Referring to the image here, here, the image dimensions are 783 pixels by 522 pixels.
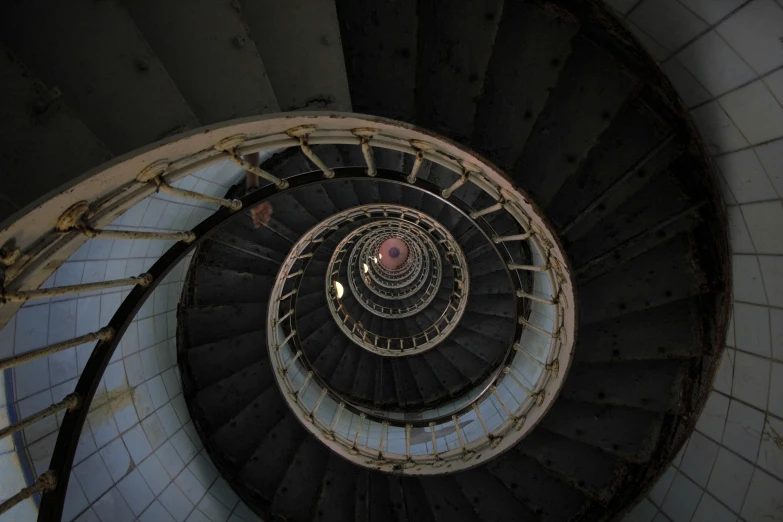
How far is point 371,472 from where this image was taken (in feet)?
Result: 16.7

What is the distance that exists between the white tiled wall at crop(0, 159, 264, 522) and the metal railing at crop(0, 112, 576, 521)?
27.7 inches

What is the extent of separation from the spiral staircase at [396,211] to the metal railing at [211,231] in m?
0.02

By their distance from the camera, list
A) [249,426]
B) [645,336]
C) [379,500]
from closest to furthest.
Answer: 1. [645,336]
2. [249,426]
3. [379,500]

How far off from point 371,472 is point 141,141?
4.82 metres

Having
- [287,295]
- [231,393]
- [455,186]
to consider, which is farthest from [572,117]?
[231,393]

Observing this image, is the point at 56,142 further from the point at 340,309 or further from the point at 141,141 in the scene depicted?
the point at 340,309

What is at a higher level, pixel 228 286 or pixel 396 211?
pixel 396 211

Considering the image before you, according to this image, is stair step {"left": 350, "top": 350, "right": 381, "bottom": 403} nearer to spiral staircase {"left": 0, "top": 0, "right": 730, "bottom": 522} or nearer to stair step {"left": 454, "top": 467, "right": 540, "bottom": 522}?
spiral staircase {"left": 0, "top": 0, "right": 730, "bottom": 522}

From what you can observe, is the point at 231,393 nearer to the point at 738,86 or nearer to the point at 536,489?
the point at 536,489

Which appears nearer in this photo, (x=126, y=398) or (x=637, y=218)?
(x=637, y=218)

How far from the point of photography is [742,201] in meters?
2.57

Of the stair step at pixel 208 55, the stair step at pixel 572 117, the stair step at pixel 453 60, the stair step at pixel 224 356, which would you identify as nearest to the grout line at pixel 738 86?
the stair step at pixel 572 117

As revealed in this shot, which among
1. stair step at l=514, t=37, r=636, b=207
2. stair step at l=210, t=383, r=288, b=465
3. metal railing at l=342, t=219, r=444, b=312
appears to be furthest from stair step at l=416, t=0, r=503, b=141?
metal railing at l=342, t=219, r=444, b=312

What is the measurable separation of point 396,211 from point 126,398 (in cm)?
428
